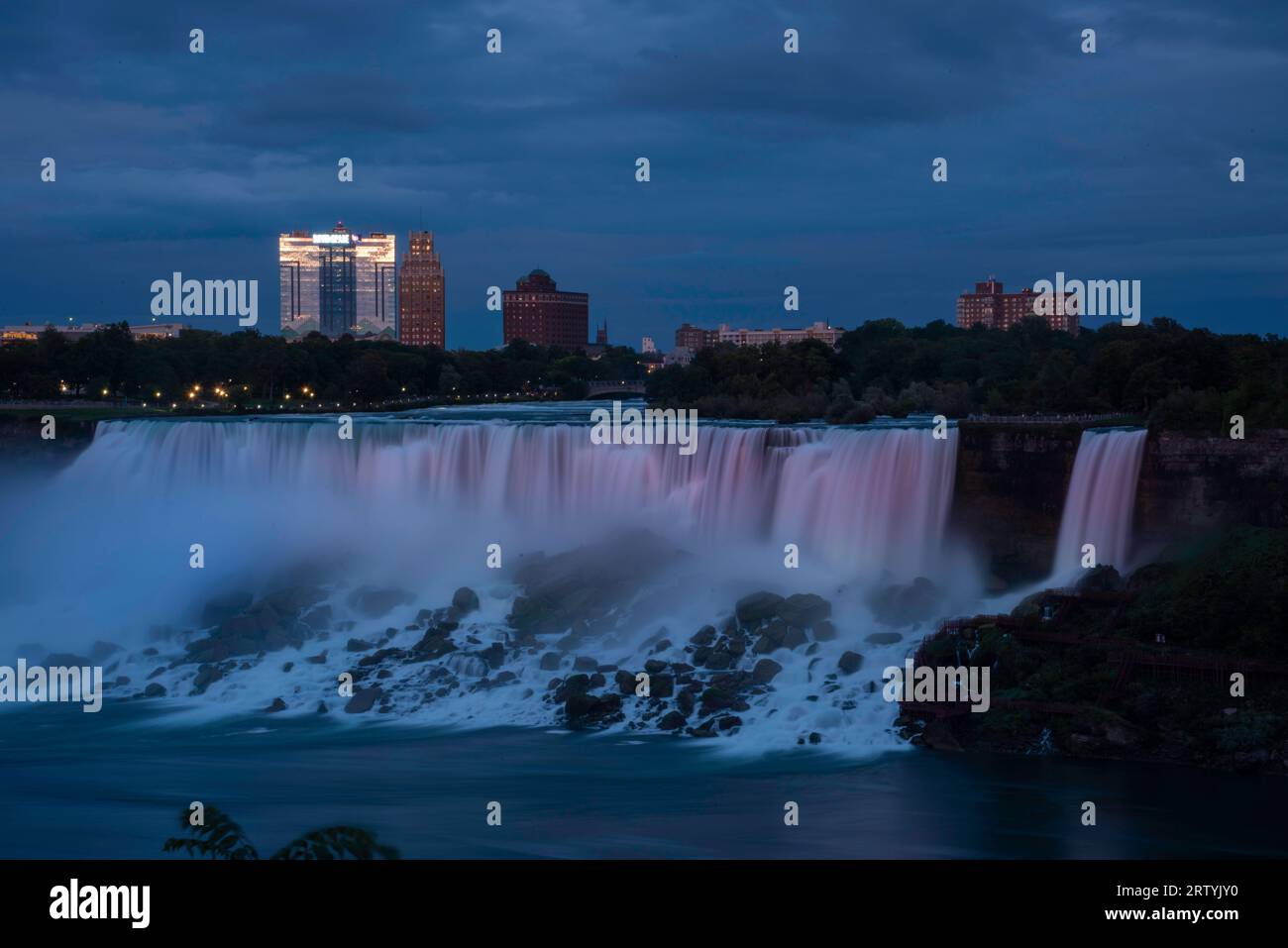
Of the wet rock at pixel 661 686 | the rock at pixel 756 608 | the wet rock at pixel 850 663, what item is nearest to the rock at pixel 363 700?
the wet rock at pixel 661 686

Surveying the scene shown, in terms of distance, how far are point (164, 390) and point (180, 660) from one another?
138 ft

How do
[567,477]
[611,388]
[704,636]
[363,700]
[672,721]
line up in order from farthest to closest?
[611,388] < [567,477] < [704,636] < [363,700] < [672,721]

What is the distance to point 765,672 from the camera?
2745cm

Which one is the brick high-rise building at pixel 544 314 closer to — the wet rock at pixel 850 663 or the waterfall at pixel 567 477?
the waterfall at pixel 567 477

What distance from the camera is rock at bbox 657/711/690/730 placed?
2583 centimetres

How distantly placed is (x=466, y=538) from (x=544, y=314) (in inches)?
5752

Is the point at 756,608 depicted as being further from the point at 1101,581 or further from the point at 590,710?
the point at 1101,581

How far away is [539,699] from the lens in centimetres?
2783

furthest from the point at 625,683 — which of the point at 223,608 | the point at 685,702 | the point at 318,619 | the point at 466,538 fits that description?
the point at 223,608

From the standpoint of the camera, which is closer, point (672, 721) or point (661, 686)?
point (672, 721)

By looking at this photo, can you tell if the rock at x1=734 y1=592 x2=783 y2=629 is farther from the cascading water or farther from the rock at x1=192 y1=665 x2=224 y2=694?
the rock at x1=192 y1=665 x2=224 y2=694

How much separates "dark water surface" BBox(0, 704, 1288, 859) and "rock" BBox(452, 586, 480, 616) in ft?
21.6

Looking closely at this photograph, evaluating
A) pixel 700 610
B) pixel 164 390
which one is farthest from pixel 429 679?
pixel 164 390
